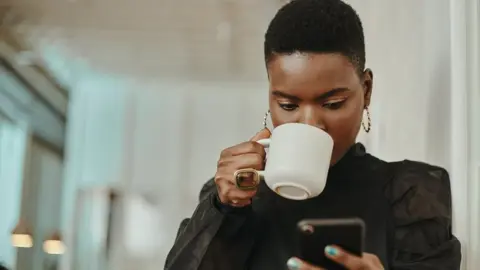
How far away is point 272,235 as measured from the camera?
2.19ft

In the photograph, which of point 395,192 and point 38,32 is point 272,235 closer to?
point 395,192

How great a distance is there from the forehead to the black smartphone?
0.48 feet

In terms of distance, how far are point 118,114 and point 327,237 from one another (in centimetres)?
272

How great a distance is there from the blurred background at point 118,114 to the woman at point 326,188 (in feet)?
5.42

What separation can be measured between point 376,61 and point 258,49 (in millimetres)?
1641

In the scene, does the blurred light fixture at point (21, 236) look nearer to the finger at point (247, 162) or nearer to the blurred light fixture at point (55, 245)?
the blurred light fixture at point (55, 245)

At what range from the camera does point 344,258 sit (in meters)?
0.51

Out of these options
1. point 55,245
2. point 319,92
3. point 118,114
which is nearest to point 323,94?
point 319,92

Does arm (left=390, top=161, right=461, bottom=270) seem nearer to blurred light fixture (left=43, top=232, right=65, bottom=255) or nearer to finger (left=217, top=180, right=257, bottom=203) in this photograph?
finger (left=217, top=180, right=257, bottom=203)

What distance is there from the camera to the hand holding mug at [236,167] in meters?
0.63

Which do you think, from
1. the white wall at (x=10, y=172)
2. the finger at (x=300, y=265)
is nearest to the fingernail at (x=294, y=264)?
the finger at (x=300, y=265)

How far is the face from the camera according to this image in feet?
2.01

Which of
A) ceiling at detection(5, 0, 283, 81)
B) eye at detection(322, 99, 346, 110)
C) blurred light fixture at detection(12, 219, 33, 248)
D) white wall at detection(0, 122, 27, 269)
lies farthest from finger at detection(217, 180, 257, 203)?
white wall at detection(0, 122, 27, 269)

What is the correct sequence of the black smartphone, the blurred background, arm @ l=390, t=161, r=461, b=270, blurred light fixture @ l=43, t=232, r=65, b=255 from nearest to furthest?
the black smartphone, arm @ l=390, t=161, r=461, b=270, the blurred background, blurred light fixture @ l=43, t=232, r=65, b=255
